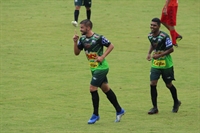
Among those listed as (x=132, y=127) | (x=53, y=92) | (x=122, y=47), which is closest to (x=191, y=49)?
(x=122, y=47)

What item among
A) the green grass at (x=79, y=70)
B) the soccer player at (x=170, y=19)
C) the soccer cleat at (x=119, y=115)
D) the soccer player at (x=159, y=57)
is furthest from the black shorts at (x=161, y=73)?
the soccer player at (x=170, y=19)

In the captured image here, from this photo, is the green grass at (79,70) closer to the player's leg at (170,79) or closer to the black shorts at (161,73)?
the player's leg at (170,79)

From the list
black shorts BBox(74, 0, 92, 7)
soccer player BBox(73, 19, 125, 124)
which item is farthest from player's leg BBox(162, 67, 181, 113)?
black shorts BBox(74, 0, 92, 7)

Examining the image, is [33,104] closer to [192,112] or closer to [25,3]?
[192,112]

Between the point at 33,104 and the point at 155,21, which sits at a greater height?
the point at 155,21

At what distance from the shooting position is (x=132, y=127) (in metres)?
11.1

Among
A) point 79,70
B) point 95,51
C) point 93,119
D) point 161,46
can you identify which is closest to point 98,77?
point 95,51

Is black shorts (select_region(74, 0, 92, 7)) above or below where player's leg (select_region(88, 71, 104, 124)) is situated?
below

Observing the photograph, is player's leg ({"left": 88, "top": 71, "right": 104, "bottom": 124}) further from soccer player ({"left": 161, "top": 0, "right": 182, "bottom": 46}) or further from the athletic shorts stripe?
soccer player ({"left": 161, "top": 0, "right": 182, "bottom": 46})

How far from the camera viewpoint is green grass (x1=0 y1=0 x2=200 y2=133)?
11.5 m

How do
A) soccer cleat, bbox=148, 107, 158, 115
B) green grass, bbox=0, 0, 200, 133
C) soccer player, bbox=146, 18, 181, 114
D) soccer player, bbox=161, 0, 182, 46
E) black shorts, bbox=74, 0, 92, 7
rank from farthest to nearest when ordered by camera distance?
black shorts, bbox=74, 0, 92, 7 → soccer player, bbox=161, 0, 182, 46 → soccer cleat, bbox=148, 107, 158, 115 → soccer player, bbox=146, 18, 181, 114 → green grass, bbox=0, 0, 200, 133

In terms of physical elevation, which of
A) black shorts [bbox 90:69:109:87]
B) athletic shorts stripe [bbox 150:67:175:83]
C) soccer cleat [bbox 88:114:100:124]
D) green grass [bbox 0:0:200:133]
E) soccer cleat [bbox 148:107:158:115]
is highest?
black shorts [bbox 90:69:109:87]

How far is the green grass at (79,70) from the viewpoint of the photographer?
1149 centimetres

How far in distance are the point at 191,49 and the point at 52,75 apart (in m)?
5.25
